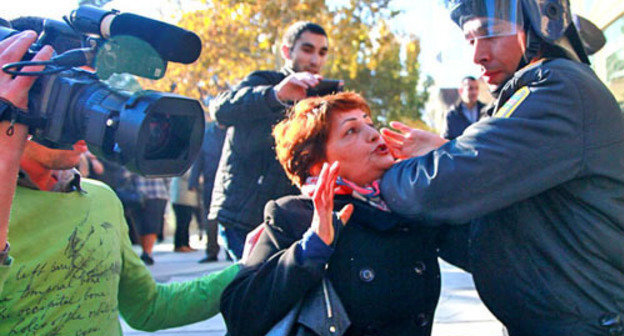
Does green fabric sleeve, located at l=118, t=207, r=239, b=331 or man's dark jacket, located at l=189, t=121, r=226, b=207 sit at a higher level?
green fabric sleeve, located at l=118, t=207, r=239, b=331

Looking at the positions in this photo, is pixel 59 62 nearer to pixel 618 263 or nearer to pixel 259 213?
pixel 618 263

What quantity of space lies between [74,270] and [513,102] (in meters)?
1.33

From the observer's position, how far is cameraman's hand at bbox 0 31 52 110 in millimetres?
1379

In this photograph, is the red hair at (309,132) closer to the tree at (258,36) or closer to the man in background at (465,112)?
the man in background at (465,112)

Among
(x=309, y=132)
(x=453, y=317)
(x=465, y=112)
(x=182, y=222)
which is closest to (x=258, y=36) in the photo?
(x=182, y=222)

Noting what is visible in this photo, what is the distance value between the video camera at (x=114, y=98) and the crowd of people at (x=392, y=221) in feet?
0.19

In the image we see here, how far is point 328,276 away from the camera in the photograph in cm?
192

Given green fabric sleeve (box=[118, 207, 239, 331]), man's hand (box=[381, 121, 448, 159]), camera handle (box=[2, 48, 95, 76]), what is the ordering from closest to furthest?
camera handle (box=[2, 48, 95, 76]) < man's hand (box=[381, 121, 448, 159]) < green fabric sleeve (box=[118, 207, 239, 331])

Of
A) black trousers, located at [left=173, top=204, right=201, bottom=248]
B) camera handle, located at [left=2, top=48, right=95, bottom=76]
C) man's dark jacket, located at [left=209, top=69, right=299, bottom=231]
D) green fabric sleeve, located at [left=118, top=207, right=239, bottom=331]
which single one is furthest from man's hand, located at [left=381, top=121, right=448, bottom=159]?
black trousers, located at [left=173, top=204, right=201, bottom=248]

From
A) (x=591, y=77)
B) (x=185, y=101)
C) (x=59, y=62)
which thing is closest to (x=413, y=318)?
(x=591, y=77)

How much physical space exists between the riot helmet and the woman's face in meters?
0.46

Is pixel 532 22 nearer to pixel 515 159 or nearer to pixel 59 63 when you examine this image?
pixel 515 159

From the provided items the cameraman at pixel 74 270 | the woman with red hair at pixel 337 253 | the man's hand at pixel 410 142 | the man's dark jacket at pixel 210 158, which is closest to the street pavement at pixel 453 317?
the man's dark jacket at pixel 210 158

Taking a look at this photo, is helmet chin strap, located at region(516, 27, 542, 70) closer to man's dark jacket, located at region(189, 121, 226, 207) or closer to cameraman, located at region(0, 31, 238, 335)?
cameraman, located at region(0, 31, 238, 335)
